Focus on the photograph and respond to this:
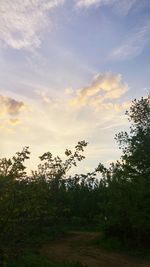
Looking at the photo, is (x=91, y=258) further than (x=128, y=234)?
No

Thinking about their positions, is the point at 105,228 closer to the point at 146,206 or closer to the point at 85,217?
the point at 146,206

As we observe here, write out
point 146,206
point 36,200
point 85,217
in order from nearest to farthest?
point 36,200
point 146,206
point 85,217

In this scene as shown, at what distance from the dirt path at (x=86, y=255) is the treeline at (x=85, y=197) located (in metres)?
1.65

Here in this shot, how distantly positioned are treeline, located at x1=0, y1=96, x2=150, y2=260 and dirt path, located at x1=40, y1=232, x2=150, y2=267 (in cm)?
165

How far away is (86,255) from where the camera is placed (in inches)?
734

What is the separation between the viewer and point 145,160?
82.4ft

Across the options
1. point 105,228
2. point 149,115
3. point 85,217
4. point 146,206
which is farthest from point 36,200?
point 85,217

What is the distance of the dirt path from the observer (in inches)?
685

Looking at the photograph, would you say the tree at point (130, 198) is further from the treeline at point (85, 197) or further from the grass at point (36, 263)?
the grass at point (36, 263)

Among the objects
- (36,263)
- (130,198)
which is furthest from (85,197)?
(36,263)

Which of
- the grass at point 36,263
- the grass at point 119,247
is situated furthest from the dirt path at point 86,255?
the grass at point 36,263

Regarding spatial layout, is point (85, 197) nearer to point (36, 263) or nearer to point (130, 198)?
point (130, 198)

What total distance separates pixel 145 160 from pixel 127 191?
139 inches

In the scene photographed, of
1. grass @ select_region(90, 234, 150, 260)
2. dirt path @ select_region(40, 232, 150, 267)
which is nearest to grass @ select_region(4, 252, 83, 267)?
dirt path @ select_region(40, 232, 150, 267)
